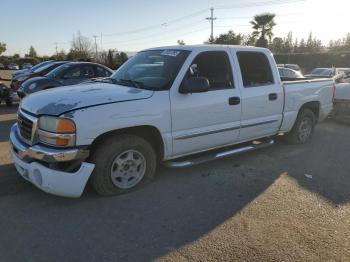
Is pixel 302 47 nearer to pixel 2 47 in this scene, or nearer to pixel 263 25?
pixel 263 25

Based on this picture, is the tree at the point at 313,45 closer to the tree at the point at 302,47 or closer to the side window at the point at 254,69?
the tree at the point at 302,47

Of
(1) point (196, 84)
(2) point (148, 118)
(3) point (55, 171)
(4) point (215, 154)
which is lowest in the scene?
(4) point (215, 154)

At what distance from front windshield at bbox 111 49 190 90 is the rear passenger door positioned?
3.71ft

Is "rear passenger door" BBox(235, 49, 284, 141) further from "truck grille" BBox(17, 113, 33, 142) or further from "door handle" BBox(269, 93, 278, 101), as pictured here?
"truck grille" BBox(17, 113, 33, 142)

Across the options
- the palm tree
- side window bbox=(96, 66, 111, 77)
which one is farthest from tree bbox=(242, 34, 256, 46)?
side window bbox=(96, 66, 111, 77)

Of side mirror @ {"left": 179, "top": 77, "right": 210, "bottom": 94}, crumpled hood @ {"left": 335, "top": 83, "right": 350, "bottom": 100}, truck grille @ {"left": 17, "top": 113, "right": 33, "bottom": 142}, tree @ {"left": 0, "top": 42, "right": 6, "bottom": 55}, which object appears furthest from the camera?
tree @ {"left": 0, "top": 42, "right": 6, "bottom": 55}

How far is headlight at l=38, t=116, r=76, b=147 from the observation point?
3.72m

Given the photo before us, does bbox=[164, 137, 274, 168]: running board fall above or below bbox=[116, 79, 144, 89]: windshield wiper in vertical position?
below

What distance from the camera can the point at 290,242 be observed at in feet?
11.3

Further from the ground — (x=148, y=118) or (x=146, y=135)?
(x=148, y=118)

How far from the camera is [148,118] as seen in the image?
4273 mm

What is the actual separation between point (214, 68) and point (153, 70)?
0.93 m

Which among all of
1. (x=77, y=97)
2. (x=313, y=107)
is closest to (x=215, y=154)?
(x=77, y=97)

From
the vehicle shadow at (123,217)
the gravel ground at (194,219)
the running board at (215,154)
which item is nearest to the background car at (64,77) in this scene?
the gravel ground at (194,219)
